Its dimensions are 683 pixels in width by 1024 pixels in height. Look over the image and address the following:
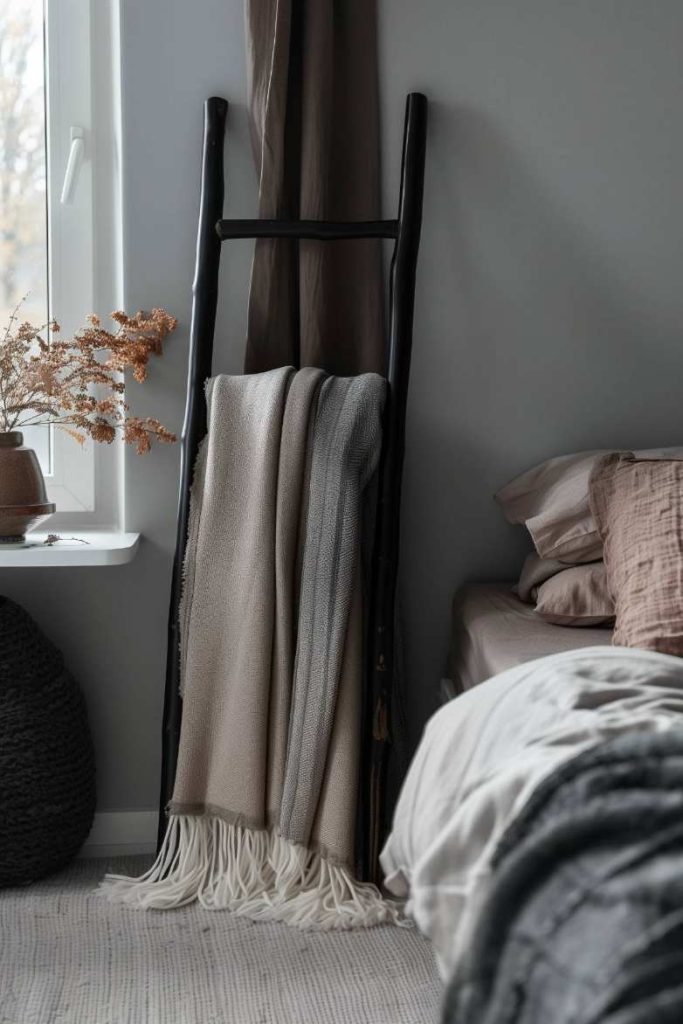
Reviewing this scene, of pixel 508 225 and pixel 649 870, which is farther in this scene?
pixel 508 225

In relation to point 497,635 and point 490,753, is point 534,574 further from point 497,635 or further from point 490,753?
point 490,753

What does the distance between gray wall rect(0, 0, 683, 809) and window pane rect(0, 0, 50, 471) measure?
0.23m

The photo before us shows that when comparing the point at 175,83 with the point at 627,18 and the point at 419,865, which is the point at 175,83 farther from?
the point at 419,865

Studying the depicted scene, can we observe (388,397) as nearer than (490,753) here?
No

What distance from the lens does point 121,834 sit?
6.35 ft

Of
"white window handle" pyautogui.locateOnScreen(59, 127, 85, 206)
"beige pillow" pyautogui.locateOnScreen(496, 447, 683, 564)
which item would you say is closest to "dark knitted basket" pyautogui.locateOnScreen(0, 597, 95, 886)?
"white window handle" pyautogui.locateOnScreen(59, 127, 85, 206)

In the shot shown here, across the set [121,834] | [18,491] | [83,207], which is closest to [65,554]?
[18,491]

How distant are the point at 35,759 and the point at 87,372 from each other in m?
0.64

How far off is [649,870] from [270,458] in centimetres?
108

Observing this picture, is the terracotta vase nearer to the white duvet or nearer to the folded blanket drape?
the folded blanket drape

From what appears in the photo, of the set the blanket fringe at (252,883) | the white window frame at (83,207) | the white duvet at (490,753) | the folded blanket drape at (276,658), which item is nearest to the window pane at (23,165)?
the white window frame at (83,207)

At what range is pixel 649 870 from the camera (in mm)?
703

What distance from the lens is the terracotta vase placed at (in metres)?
1.73

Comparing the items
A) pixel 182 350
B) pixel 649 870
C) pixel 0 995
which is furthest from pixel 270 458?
pixel 649 870
